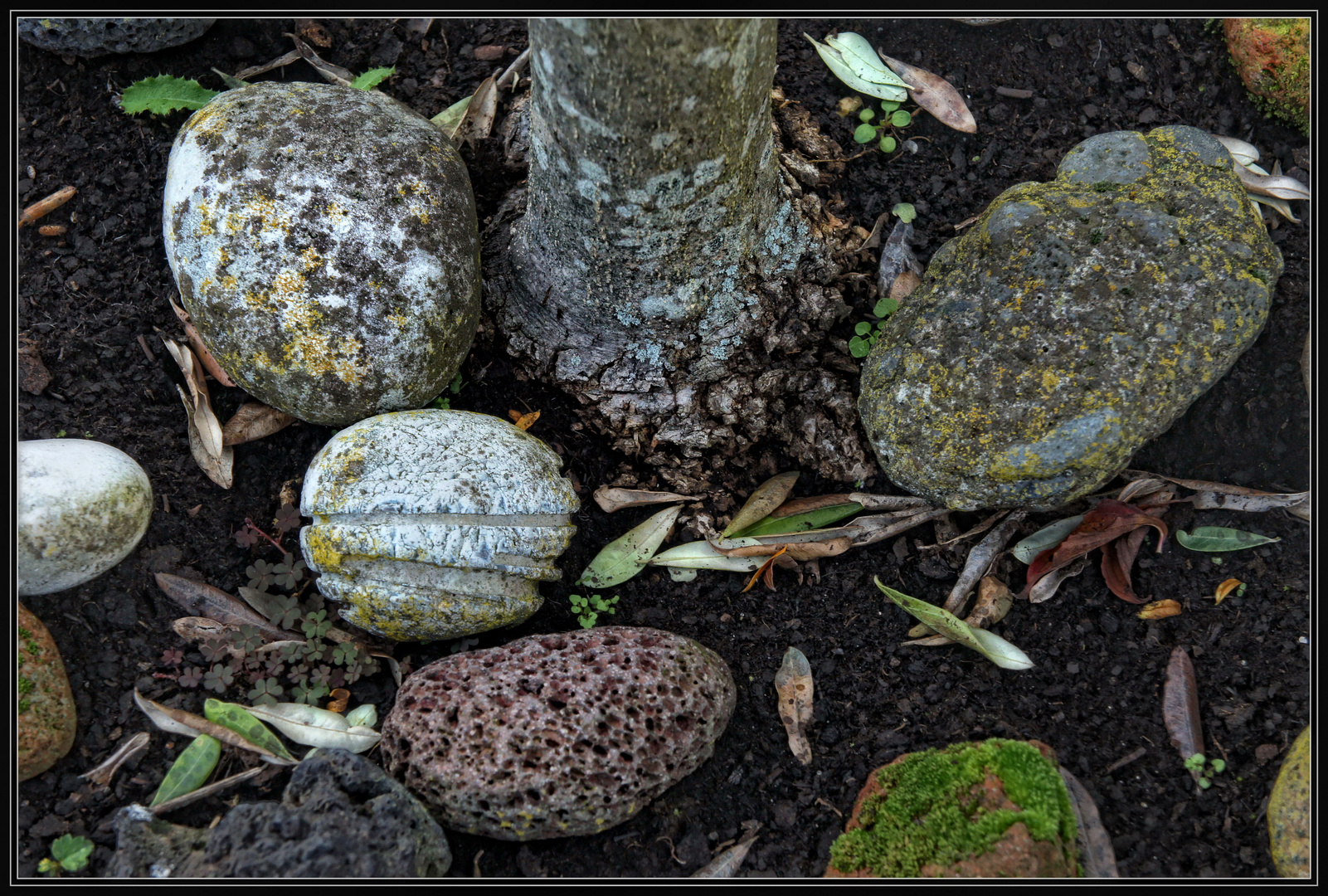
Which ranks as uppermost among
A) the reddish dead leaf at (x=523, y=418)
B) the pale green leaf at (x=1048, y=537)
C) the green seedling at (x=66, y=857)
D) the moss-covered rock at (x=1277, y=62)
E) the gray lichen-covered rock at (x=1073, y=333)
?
the moss-covered rock at (x=1277, y=62)

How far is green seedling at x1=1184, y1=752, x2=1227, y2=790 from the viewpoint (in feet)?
7.59

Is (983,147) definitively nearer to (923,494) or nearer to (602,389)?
(923,494)

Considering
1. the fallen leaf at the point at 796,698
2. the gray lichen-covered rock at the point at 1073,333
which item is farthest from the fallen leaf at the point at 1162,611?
the fallen leaf at the point at 796,698

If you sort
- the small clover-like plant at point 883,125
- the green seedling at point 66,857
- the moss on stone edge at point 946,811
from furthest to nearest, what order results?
the small clover-like plant at point 883,125 → the green seedling at point 66,857 → the moss on stone edge at point 946,811

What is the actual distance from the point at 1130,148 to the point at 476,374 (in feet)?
7.07

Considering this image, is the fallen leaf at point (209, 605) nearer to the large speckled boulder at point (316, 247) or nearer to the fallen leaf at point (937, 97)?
the large speckled boulder at point (316, 247)

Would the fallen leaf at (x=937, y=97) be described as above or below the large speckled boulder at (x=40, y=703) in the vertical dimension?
above

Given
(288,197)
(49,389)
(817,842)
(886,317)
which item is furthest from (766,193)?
(49,389)

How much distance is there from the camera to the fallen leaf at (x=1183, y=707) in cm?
235

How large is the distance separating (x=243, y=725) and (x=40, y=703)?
534mm

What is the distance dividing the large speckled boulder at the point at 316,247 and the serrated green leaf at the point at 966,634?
5.20 ft

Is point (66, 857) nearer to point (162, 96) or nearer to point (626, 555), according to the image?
point (626, 555)

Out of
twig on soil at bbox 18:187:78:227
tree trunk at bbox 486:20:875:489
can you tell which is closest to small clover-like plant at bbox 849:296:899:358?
tree trunk at bbox 486:20:875:489

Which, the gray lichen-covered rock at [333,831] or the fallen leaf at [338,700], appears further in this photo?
the fallen leaf at [338,700]
